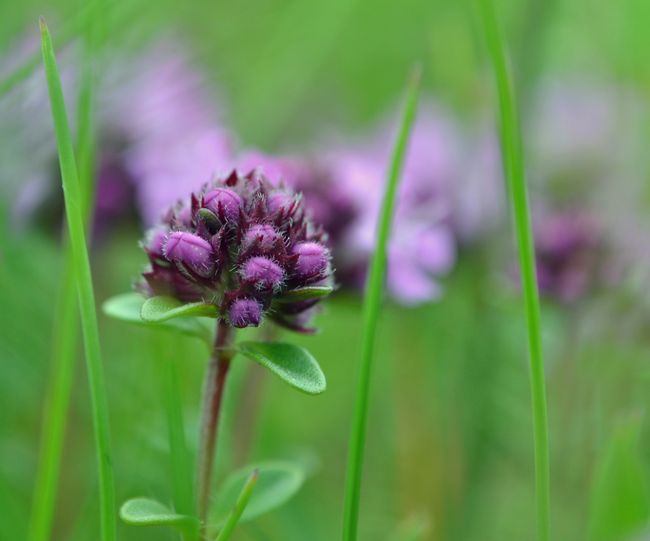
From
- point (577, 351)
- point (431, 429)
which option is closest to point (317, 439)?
point (431, 429)

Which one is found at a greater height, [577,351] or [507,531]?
[577,351]

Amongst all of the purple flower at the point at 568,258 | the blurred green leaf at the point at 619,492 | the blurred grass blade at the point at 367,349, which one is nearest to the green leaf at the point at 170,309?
the blurred grass blade at the point at 367,349

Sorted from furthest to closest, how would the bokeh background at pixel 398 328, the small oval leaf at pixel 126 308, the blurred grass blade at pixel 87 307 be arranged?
the bokeh background at pixel 398 328, the small oval leaf at pixel 126 308, the blurred grass blade at pixel 87 307

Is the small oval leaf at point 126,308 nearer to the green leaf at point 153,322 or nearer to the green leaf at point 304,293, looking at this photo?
the green leaf at point 153,322

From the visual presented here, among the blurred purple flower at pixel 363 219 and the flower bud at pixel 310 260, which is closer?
the flower bud at pixel 310 260

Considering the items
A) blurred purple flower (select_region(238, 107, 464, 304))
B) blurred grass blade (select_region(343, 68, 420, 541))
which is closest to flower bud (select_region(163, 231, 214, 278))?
blurred grass blade (select_region(343, 68, 420, 541))

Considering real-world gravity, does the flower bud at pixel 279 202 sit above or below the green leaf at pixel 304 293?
above

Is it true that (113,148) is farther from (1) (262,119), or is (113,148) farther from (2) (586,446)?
(2) (586,446)
